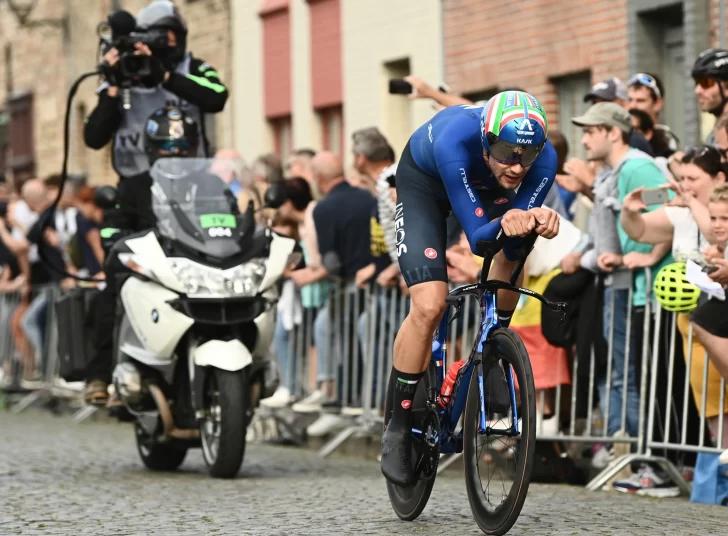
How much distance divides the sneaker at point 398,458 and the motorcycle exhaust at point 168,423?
112 inches

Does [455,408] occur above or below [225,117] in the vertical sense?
below

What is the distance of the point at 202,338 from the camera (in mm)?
10555

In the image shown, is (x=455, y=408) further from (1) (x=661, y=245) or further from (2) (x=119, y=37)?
(2) (x=119, y=37)

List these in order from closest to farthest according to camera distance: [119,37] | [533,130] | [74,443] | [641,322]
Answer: [533,130] < [641,322] < [119,37] < [74,443]

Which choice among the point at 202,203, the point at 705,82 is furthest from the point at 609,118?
the point at 202,203

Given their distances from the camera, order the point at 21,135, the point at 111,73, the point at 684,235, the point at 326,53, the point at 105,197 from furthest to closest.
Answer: the point at 21,135 → the point at 326,53 → the point at 111,73 → the point at 105,197 → the point at 684,235

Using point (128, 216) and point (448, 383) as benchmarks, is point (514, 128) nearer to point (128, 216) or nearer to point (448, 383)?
point (448, 383)

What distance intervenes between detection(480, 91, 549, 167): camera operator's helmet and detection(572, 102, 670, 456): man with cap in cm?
298

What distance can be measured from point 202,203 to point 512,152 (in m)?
3.88

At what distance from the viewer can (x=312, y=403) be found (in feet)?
45.1

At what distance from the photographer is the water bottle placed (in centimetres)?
786

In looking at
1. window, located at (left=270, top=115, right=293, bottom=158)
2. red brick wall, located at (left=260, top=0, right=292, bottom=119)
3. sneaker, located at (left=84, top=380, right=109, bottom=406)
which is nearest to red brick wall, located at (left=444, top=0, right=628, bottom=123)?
red brick wall, located at (left=260, top=0, right=292, bottom=119)

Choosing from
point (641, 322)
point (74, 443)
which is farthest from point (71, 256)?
point (641, 322)

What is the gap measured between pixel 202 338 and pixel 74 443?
12.5 ft
